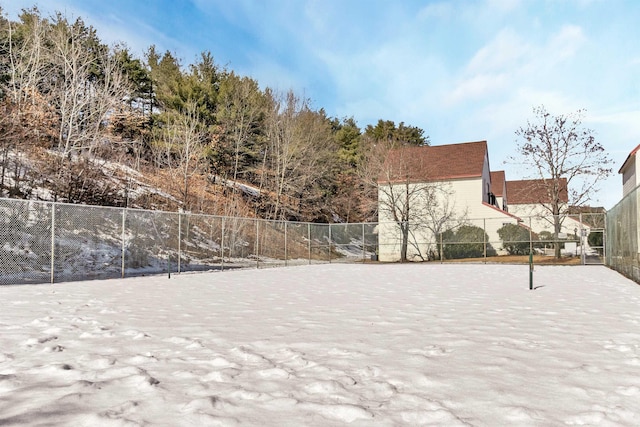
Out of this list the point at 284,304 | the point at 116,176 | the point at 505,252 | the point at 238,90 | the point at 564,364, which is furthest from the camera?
the point at 238,90

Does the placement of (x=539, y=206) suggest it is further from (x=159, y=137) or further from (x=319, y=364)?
(x=319, y=364)

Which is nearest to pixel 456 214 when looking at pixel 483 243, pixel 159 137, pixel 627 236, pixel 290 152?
pixel 483 243

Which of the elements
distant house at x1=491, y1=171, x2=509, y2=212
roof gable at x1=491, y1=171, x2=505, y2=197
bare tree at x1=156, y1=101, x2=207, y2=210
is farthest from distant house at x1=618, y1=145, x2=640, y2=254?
bare tree at x1=156, y1=101, x2=207, y2=210

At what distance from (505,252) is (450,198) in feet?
16.8

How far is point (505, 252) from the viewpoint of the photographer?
24109 millimetres

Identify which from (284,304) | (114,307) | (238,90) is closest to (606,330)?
(284,304)

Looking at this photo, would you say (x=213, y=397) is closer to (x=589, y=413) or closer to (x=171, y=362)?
(x=171, y=362)

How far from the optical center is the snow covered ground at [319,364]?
257 centimetres

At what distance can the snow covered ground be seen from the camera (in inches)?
101

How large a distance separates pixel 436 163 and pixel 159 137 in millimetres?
18995

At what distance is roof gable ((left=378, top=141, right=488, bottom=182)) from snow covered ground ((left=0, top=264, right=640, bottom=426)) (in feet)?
67.7

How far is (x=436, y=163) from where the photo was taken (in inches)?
1155

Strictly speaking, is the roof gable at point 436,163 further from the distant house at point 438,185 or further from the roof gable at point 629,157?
the roof gable at point 629,157

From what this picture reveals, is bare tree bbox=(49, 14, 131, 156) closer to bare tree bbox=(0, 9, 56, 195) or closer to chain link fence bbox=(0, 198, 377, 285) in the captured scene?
bare tree bbox=(0, 9, 56, 195)
